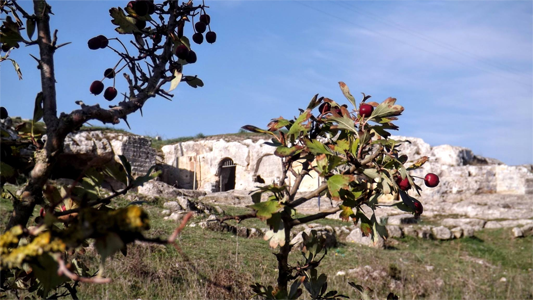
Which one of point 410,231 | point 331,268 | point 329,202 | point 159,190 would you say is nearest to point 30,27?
point 331,268

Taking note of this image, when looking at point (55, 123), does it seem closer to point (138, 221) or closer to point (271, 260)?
point (138, 221)

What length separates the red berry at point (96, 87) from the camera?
4.82 ft

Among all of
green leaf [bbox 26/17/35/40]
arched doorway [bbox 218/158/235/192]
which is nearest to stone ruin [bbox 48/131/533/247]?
arched doorway [bbox 218/158/235/192]

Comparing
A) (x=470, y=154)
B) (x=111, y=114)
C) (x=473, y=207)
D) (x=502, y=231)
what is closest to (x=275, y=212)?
(x=111, y=114)

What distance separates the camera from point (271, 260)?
6531mm

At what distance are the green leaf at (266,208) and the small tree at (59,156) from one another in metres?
0.37

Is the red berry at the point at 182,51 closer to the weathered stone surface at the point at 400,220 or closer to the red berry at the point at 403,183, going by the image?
the red berry at the point at 403,183

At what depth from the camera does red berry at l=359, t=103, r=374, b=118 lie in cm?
154

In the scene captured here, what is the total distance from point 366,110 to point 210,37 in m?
0.59

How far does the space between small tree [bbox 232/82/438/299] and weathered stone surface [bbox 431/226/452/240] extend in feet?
32.5

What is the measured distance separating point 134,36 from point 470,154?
62.4 feet

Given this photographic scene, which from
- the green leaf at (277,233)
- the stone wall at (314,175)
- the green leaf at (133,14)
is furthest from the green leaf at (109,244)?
the stone wall at (314,175)

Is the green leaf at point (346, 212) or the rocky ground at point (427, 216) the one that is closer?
the green leaf at point (346, 212)

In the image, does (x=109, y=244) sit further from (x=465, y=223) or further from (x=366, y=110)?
(x=465, y=223)
